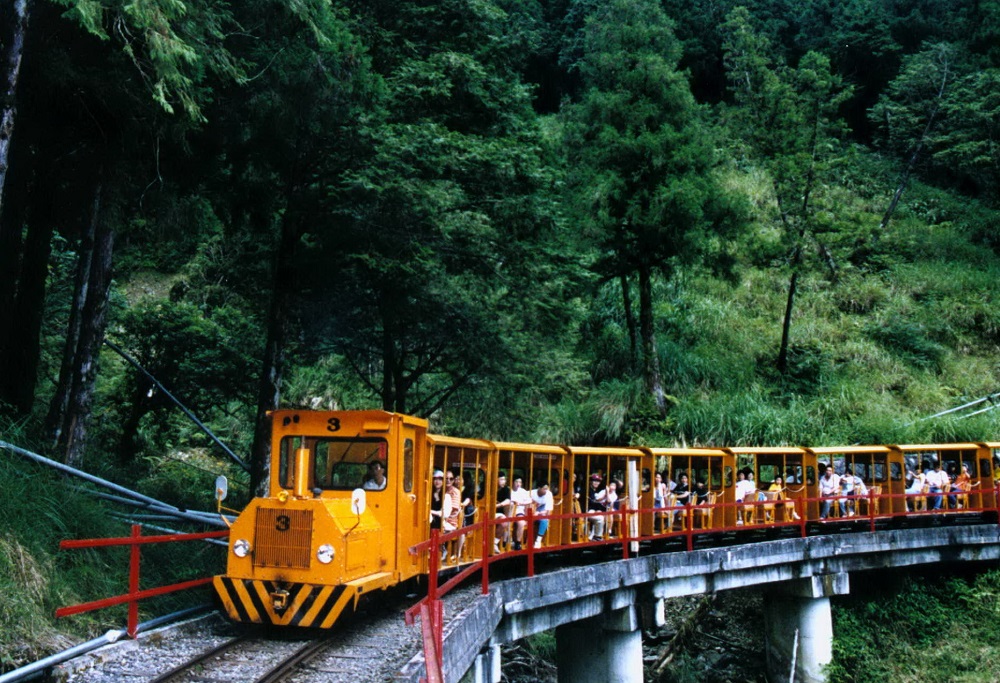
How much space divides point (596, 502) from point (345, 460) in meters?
7.72

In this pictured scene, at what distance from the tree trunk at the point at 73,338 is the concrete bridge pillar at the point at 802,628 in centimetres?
1517

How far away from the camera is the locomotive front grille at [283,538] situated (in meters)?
10.8

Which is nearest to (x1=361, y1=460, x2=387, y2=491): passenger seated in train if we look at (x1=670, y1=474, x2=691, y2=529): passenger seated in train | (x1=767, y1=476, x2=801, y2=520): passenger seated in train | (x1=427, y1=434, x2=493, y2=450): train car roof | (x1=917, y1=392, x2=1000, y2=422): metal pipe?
(x1=427, y1=434, x2=493, y2=450): train car roof

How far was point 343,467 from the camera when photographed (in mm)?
12195

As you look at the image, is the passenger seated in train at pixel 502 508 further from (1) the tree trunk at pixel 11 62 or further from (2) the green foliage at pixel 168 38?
(1) the tree trunk at pixel 11 62

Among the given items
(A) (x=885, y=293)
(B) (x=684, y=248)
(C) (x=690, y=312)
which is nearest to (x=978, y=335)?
(A) (x=885, y=293)

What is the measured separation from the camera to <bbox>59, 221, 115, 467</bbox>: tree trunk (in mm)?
15070

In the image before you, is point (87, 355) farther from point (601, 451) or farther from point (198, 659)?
point (601, 451)

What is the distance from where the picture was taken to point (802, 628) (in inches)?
818

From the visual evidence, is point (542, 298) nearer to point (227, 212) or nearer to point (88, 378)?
point (227, 212)

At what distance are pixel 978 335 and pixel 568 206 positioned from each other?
2194 centimetres

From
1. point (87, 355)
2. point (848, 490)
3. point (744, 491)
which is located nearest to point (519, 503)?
point (744, 491)

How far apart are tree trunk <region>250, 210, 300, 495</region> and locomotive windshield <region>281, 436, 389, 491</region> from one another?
16.9 feet

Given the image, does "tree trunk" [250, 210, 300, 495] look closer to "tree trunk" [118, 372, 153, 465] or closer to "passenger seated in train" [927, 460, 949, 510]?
"tree trunk" [118, 372, 153, 465]
